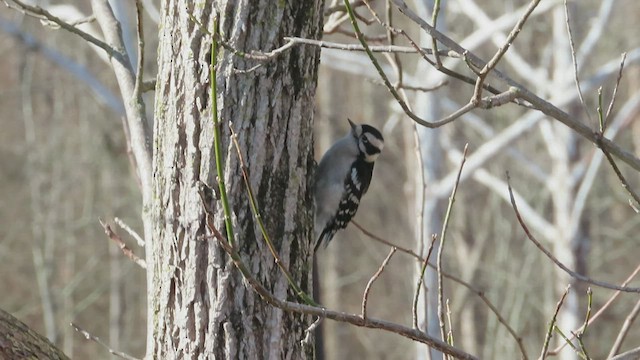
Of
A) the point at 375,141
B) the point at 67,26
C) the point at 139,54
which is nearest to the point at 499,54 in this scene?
the point at 139,54

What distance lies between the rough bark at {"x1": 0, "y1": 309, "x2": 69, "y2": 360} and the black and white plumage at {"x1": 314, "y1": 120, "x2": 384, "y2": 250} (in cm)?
210

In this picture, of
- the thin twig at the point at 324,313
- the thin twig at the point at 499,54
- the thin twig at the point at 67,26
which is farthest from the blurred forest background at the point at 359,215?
the thin twig at the point at 324,313

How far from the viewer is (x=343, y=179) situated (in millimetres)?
4980

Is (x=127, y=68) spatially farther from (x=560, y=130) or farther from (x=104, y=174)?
(x=104, y=174)

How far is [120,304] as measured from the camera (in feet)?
50.6

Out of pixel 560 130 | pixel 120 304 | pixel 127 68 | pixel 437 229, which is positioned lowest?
pixel 120 304

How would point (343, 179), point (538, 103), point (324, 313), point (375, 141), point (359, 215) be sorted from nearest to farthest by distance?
point (324, 313) → point (538, 103) → point (343, 179) → point (375, 141) → point (359, 215)

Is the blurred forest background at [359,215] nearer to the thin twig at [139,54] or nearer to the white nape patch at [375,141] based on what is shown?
the white nape patch at [375,141]

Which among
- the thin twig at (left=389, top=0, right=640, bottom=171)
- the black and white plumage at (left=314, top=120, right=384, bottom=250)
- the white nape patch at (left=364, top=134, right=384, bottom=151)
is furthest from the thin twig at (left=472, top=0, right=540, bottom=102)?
the white nape patch at (left=364, top=134, right=384, bottom=151)

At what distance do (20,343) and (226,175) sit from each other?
72 centimetres

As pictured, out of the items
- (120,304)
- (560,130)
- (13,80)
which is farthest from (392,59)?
(13,80)

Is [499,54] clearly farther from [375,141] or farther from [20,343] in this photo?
[375,141]

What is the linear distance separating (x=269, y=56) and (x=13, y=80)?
18.1 metres

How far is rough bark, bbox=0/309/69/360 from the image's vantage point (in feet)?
8.02
